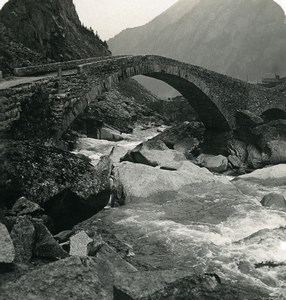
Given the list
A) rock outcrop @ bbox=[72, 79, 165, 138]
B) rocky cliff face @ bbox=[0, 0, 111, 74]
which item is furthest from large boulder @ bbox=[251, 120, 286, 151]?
rocky cliff face @ bbox=[0, 0, 111, 74]

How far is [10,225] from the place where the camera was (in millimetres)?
4582

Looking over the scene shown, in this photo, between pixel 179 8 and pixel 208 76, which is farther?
pixel 179 8

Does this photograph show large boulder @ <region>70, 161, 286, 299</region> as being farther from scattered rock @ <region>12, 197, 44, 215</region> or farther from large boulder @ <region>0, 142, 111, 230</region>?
scattered rock @ <region>12, 197, 44, 215</region>

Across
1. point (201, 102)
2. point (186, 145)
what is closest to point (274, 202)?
point (186, 145)

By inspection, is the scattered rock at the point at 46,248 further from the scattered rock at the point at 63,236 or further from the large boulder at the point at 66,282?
the scattered rock at the point at 63,236

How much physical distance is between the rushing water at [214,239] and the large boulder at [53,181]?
1.37m

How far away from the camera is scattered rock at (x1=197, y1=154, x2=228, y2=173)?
15.0 m

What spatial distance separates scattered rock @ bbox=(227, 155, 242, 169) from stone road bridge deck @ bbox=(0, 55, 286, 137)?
3.20m

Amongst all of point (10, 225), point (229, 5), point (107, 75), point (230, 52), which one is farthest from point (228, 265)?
point (229, 5)

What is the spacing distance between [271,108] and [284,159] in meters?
7.39

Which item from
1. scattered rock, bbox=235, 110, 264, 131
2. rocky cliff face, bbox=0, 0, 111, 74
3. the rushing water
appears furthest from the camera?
rocky cliff face, bbox=0, 0, 111, 74

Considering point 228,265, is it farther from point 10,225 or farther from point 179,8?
point 179,8

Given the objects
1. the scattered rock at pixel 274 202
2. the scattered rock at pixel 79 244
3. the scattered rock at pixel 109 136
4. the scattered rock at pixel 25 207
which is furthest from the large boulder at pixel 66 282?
the scattered rock at pixel 109 136

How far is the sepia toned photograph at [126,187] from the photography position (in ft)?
12.8
